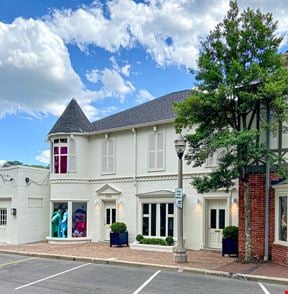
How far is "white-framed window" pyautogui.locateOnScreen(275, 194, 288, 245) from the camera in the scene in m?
14.7

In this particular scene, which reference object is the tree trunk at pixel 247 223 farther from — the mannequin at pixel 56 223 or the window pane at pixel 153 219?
the mannequin at pixel 56 223

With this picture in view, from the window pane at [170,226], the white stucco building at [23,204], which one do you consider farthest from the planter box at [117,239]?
the white stucco building at [23,204]

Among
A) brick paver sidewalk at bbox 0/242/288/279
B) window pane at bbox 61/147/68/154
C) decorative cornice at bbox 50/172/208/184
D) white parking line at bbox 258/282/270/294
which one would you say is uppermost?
window pane at bbox 61/147/68/154

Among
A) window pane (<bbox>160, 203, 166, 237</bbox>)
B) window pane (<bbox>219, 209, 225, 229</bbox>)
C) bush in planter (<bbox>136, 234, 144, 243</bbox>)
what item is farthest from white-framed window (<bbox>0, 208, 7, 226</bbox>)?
window pane (<bbox>219, 209, 225, 229</bbox>)

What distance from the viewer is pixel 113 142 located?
23531mm

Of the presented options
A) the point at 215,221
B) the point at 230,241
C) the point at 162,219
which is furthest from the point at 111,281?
the point at 162,219

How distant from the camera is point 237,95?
47.4ft

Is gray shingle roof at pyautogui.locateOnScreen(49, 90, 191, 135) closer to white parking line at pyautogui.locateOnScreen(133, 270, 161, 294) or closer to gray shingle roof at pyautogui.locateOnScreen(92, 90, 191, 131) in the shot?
gray shingle roof at pyautogui.locateOnScreen(92, 90, 191, 131)

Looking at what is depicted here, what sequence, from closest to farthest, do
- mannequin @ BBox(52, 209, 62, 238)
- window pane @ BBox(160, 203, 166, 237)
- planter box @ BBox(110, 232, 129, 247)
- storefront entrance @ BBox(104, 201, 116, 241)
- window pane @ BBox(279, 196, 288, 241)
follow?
window pane @ BBox(279, 196, 288, 241) → window pane @ BBox(160, 203, 166, 237) → planter box @ BBox(110, 232, 129, 247) → storefront entrance @ BBox(104, 201, 116, 241) → mannequin @ BBox(52, 209, 62, 238)

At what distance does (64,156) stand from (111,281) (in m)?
12.6

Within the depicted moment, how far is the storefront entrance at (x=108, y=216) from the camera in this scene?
76.6 ft

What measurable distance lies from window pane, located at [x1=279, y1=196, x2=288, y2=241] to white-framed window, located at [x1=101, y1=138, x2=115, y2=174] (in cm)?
1058

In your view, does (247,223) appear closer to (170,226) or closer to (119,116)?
(170,226)

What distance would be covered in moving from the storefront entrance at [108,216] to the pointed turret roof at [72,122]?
4427 mm
